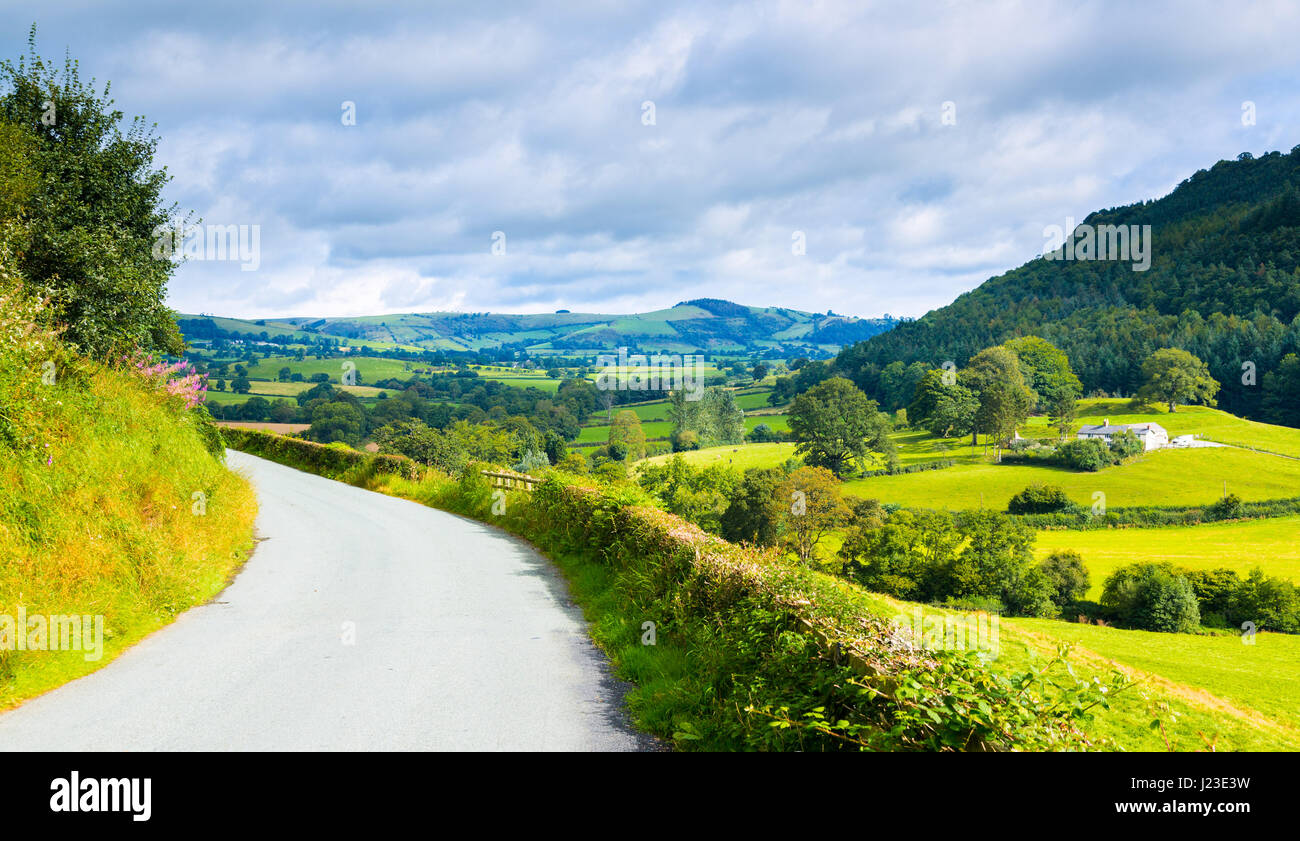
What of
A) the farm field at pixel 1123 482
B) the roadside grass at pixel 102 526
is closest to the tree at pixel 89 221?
the roadside grass at pixel 102 526

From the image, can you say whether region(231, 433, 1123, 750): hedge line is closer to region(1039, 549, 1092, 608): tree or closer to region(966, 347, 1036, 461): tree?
region(1039, 549, 1092, 608): tree

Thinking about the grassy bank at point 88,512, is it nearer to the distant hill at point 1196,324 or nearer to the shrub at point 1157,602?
the shrub at point 1157,602

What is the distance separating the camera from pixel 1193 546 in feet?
222

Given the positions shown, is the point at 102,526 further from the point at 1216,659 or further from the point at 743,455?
the point at 743,455

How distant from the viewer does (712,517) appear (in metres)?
70.4

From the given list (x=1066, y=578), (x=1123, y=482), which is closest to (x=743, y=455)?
(x=1123, y=482)

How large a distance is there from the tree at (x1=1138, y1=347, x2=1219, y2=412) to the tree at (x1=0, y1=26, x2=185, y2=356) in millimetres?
154812

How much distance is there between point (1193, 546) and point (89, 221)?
271ft

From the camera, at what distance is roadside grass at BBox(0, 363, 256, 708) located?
707 cm

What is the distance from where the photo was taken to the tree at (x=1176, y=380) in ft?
430

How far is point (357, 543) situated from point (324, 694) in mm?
9206
